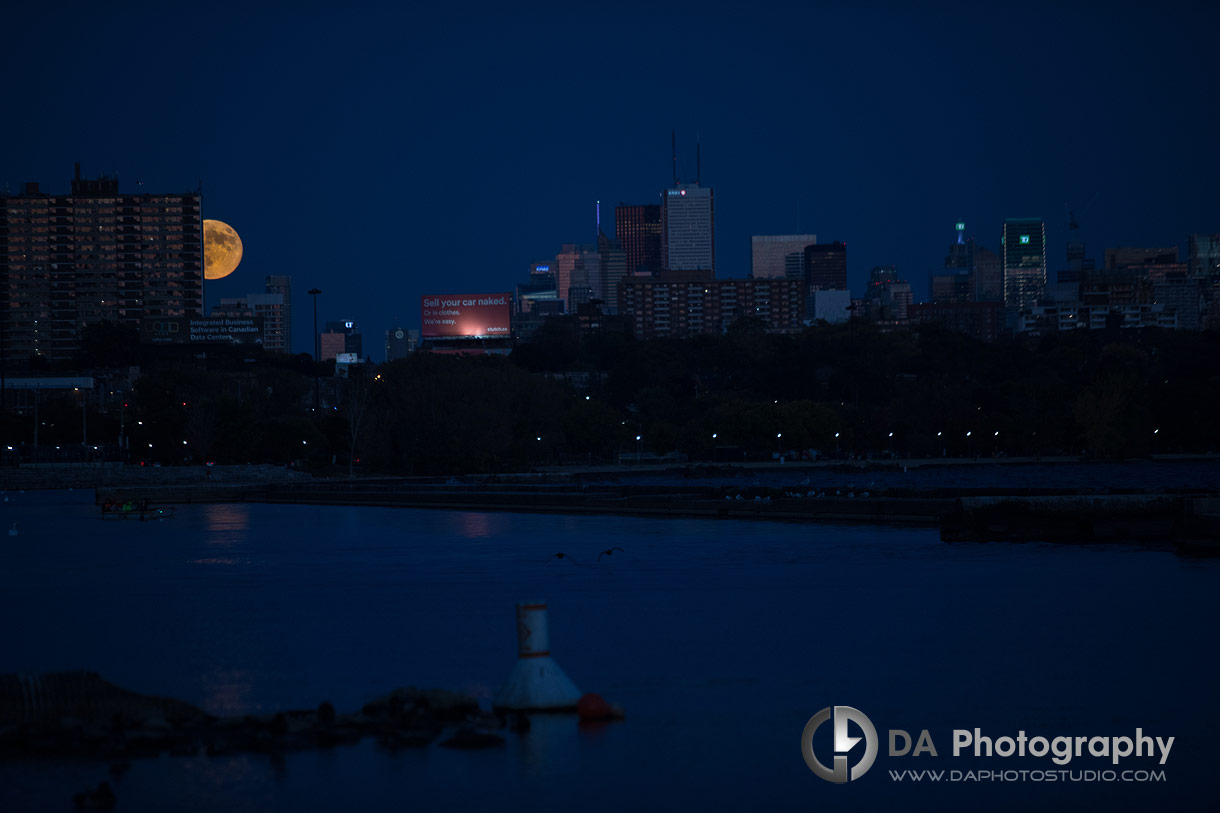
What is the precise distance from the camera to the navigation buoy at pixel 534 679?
34.6 ft

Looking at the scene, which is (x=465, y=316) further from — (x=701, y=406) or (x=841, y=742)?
(x=841, y=742)

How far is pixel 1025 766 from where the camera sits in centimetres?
905

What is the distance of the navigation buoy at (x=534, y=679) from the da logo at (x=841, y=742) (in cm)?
196

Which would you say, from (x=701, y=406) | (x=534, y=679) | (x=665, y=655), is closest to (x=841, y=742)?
(x=534, y=679)

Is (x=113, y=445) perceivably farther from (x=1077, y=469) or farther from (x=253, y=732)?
(x=253, y=732)

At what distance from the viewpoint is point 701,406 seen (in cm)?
12581

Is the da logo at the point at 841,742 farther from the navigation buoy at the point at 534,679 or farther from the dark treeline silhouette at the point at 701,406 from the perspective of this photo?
the dark treeline silhouette at the point at 701,406

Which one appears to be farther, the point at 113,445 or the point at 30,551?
the point at 113,445

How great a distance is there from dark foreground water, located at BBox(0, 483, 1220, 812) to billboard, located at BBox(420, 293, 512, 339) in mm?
120747

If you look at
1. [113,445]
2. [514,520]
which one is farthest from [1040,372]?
[514,520]

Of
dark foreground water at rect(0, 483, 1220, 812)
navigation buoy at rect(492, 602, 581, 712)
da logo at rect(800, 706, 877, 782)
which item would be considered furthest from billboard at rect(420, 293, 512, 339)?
da logo at rect(800, 706, 877, 782)

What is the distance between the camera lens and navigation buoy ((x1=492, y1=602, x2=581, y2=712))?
10547 mm

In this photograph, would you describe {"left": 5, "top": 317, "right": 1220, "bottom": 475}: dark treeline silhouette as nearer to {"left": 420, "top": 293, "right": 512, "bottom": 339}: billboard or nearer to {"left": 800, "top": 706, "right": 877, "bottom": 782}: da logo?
{"left": 420, "top": 293, "right": 512, "bottom": 339}: billboard

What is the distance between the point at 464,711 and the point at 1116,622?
8417 mm
